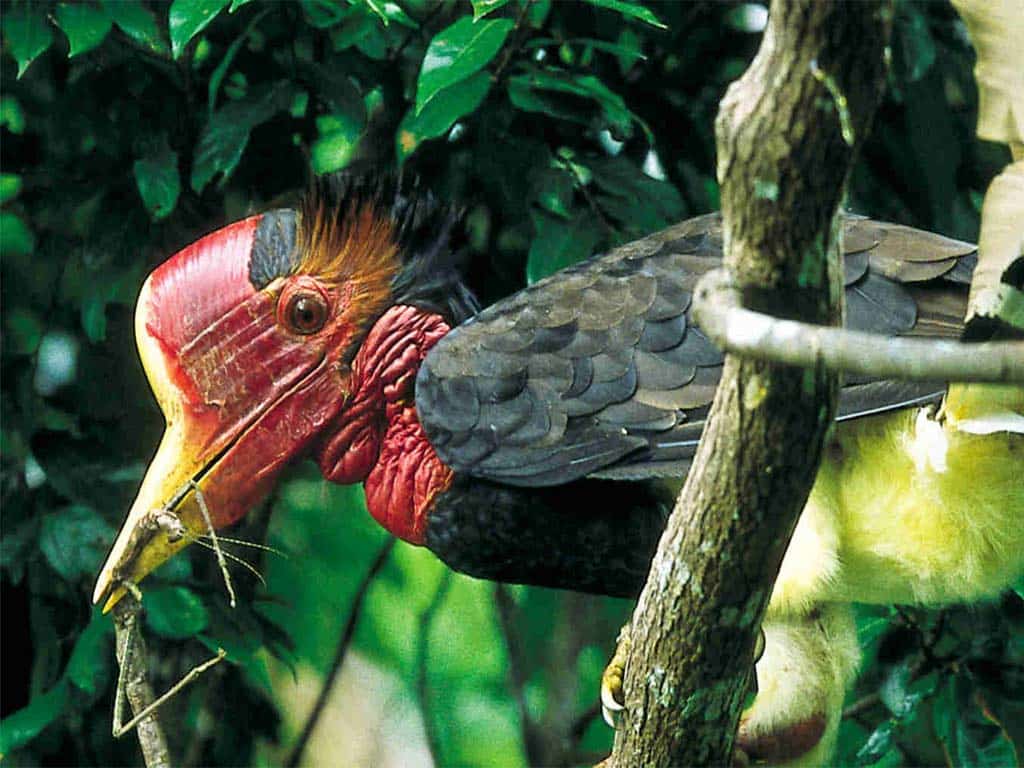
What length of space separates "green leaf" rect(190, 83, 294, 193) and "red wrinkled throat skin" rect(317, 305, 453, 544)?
29cm

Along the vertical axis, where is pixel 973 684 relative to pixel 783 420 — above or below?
below

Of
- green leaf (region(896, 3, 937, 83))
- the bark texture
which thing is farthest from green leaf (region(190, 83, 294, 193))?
the bark texture

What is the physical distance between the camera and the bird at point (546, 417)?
1478 millimetres

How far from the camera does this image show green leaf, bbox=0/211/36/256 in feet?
6.77

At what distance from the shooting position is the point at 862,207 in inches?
85.4

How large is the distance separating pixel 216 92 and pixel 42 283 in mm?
434

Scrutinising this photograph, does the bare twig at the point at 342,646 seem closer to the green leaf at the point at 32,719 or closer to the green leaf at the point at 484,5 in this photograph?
the green leaf at the point at 32,719

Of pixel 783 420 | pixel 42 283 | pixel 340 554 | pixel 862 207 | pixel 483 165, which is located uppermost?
pixel 783 420

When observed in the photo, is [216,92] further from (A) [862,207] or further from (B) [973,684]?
(B) [973,684]

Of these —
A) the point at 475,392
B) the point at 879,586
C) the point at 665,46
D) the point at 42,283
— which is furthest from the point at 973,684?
the point at 42,283

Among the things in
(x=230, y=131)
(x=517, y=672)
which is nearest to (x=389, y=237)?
(x=230, y=131)

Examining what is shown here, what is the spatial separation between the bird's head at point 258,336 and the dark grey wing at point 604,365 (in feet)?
0.64

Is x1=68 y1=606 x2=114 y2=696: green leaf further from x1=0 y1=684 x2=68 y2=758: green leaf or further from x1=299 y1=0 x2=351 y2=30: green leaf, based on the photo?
x1=299 y1=0 x2=351 y2=30: green leaf

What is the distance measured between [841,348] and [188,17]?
1.04 metres
